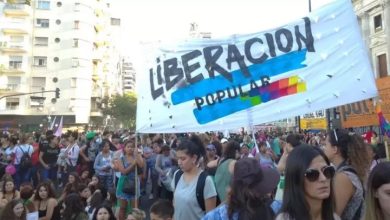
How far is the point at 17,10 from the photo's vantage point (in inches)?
1943

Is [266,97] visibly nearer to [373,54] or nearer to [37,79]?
[373,54]

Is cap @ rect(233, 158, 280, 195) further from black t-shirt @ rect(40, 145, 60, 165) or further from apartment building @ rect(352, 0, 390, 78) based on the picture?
apartment building @ rect(352, 0, 390, 78)

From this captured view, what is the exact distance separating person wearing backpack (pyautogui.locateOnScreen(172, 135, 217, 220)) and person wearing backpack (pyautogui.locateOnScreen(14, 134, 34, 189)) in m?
8.74

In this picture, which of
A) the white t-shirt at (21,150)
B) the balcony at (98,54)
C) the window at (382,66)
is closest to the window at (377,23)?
the window at (382,66)

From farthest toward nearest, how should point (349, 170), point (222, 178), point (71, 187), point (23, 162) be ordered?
1. point (23, 162)
2. point (71, 187)
3. point (222, 178)
4. point (349, 170)

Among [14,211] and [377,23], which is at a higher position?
[377,23]

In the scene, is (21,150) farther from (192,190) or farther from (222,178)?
(192,190)

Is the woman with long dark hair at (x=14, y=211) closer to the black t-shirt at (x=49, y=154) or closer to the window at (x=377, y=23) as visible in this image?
the black t-shirt at (x=49, y=154)

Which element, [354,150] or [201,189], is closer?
[354,150]

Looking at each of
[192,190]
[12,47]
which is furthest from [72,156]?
[12,47]

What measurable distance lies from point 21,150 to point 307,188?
1115 cm

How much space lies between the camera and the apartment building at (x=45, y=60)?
158 feet

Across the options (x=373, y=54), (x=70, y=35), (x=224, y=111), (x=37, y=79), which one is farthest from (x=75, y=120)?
(x=224, y=111)

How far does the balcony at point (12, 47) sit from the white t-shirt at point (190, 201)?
49.9m
